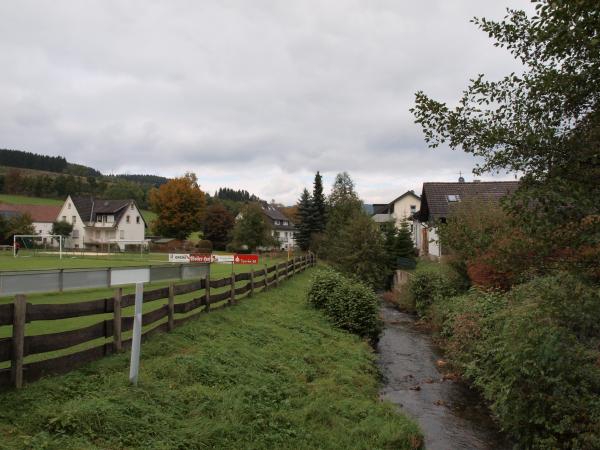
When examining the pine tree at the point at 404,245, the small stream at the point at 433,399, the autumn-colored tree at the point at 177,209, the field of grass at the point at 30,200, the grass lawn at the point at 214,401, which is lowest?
the small stream at the point at 433,399

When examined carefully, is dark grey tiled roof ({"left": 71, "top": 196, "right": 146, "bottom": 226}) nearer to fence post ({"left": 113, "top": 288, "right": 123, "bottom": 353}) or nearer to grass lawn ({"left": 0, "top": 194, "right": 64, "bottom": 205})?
grass lawn ({"left": 0, "top": 194, "right": 64, "bottom": 205})

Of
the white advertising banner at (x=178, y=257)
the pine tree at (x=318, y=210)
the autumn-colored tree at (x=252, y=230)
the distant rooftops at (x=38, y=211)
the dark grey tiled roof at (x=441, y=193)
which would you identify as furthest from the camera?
the distant rooftops at (x=38, y=211)

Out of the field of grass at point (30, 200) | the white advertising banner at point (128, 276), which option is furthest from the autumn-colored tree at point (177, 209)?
the white advertising banner at point (128, 276)

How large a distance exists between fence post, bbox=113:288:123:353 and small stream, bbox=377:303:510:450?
506 centimetres

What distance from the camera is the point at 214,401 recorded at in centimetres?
637

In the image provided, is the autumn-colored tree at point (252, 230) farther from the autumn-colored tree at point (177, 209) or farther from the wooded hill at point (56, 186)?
the wooded hill at point (56, 186)

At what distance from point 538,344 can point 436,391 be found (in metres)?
3.76

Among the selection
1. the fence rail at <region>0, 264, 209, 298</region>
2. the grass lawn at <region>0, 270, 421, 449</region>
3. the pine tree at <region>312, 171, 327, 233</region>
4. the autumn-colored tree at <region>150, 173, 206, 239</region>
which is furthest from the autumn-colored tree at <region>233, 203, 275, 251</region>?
the grass lawn at <region>0, 270, 421, 449</region>

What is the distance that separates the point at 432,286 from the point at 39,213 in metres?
81.2

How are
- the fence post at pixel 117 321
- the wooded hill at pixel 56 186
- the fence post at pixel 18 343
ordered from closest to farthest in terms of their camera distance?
the fence post at pixel 18 343 → the fence post at pixel 117 321 → the wooded hill at pixel 56 186

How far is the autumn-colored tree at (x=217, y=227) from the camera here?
68.8 meters

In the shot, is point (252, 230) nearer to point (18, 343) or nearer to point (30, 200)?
point (18, 343)

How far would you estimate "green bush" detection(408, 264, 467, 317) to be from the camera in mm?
20000

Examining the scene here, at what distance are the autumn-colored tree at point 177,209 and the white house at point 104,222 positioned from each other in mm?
3986
